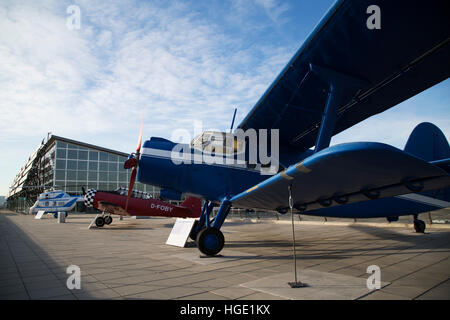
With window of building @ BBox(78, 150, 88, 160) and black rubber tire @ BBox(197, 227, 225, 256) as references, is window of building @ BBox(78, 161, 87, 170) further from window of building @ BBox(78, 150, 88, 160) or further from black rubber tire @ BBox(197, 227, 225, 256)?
black rubber tire @ BBox(197, 227, 225, 256)

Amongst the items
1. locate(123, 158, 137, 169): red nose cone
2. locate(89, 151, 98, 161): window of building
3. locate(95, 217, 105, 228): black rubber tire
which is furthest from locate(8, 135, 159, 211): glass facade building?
locate(123, 158, 137, 169): red nose cone

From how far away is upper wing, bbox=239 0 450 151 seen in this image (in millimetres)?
4047

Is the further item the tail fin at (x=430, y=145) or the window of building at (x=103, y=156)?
the window of building at (x=103, y=156)

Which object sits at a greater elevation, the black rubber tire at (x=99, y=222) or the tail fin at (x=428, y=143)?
the tail fin at (x=428, y=143)

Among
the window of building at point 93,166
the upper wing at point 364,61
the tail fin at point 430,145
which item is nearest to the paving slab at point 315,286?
the upper wing at point 364,61

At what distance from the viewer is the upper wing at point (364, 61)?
13.3 feet

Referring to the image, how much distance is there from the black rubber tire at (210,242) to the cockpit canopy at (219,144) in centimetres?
→ 189

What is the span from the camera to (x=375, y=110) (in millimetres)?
6574

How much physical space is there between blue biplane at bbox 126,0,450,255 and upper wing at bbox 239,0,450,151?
0.02 m

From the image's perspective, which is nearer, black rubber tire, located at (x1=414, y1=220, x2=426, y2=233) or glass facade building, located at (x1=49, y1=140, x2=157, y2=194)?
black rubber tire, located at (x1=414, y1=220, x2=426, y2=233)

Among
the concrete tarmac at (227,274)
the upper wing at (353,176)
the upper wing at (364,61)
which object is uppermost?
the upper wing at (364,61)

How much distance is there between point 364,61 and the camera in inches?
197

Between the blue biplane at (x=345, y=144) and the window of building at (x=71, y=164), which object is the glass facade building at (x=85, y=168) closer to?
the window of building at (x=71, y=164)
